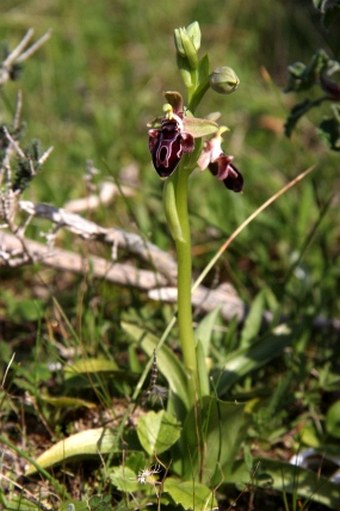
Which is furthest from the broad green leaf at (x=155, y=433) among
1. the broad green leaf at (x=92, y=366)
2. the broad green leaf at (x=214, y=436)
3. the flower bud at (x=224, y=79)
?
the flower bud at (x=224, y=79)

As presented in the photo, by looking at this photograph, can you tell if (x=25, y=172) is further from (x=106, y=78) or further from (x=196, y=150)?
(x=106, y=78)

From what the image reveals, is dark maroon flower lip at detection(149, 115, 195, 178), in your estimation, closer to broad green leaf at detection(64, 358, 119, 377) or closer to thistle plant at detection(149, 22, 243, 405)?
thistle plant at detection(149, 22, 243, 405)

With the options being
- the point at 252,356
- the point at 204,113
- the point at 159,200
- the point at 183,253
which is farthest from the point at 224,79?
the point at 204,113

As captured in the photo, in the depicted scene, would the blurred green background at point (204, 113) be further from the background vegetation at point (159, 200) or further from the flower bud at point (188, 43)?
the flower bud at point (188, 43)

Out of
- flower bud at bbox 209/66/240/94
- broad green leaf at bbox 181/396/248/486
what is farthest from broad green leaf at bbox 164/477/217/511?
flower bud at bbox 209/66/240/94

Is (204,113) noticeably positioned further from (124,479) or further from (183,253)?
(124,479)
